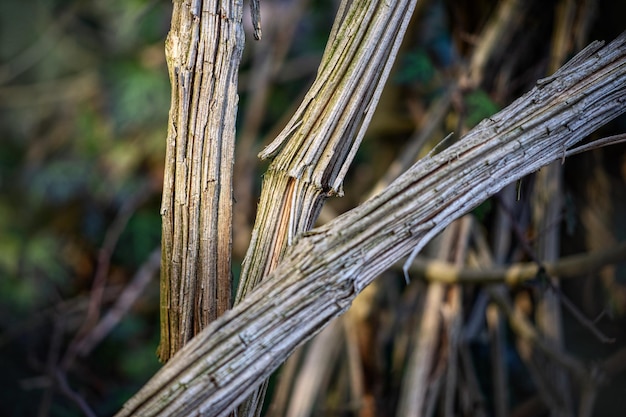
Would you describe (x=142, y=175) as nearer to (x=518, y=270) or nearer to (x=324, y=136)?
(x=518, y=270)

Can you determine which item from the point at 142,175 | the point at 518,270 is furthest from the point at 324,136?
the point at 142,175

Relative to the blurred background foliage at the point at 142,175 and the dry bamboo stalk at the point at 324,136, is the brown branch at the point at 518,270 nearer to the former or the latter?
the blurred background foliage at the point at 142,175

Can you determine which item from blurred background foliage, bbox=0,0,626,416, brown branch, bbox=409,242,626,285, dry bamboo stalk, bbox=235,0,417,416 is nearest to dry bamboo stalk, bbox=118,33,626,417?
dry bamboo stalk, bbox=235,0,417,416

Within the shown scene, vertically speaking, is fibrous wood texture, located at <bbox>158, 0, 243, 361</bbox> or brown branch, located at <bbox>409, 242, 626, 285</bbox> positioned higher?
fibrous wood texture, located at <bbox>158, 0, 243, 361</bbox>

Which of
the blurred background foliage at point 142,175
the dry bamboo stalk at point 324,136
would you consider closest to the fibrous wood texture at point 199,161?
the dry bamboo stalk at point 324,136

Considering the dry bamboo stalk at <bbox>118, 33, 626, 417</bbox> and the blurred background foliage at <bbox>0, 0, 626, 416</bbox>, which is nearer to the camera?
the dry bamboo stalk at <bbox>118, 33, 626, 417</bbox>

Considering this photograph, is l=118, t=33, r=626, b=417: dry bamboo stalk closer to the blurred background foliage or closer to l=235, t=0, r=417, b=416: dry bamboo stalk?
l=235, t=0, r=417, b=416: dry bamboo stalk

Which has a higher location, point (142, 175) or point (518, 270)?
point (142, 175)
